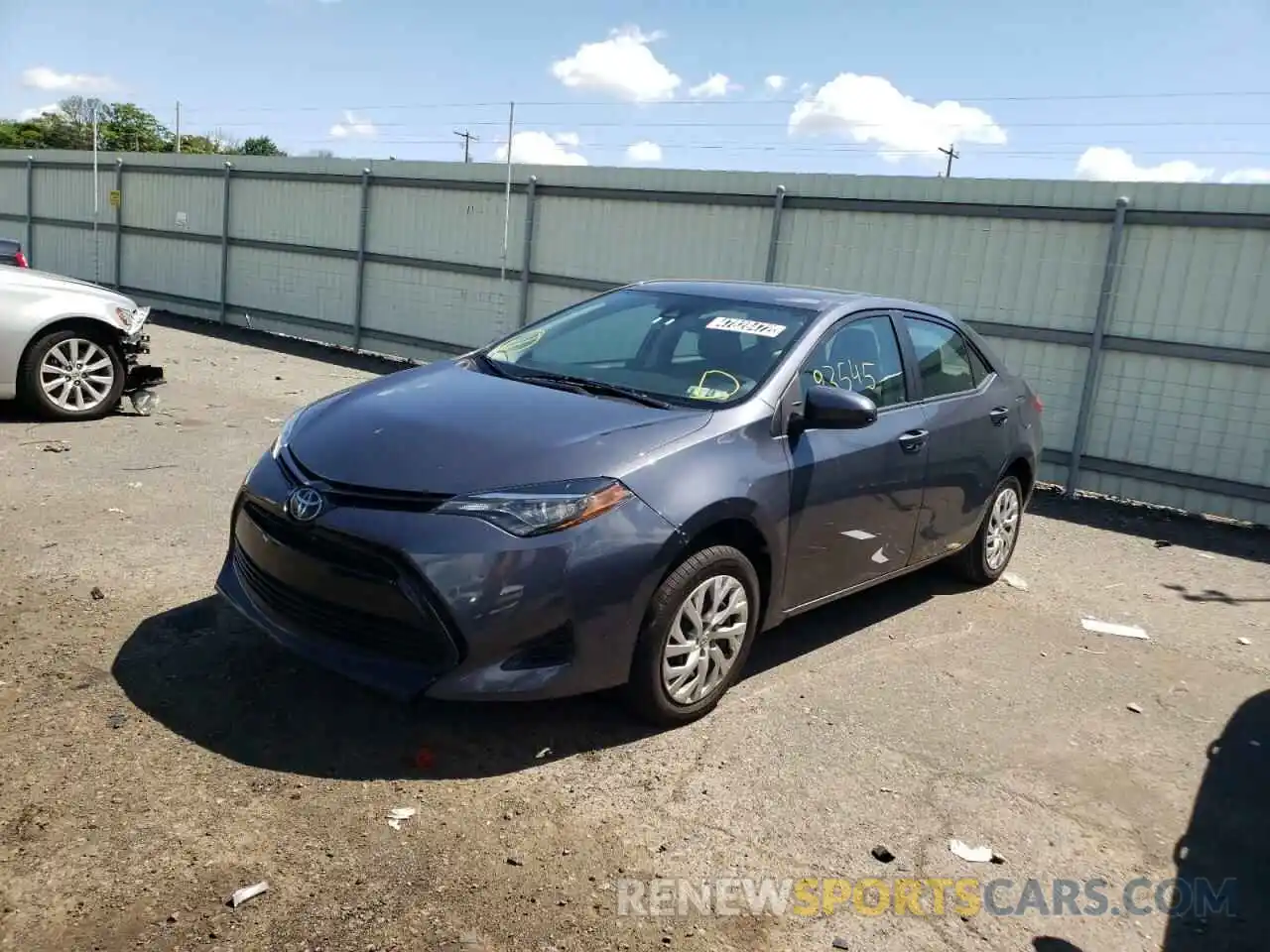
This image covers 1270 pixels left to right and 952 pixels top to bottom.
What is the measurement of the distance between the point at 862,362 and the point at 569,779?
2.44 m

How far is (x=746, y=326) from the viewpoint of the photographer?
4738 mm

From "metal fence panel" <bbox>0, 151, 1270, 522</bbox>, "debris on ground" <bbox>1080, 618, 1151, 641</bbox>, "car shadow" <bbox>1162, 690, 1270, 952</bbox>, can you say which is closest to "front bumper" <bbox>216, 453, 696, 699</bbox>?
"car shadow" <bbox>1162, 690, 1270, 952</bbox>

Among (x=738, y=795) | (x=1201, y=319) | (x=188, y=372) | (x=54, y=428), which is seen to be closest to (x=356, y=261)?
(x=188, y=372)

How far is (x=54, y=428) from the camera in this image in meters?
8.30

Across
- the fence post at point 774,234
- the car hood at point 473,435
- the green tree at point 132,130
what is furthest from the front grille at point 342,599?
the green tree at point 132,130

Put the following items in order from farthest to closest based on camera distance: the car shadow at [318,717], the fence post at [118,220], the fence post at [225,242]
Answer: the fence post at [118,220] → the fence post at [225,242] → the car shadow at [318,717]

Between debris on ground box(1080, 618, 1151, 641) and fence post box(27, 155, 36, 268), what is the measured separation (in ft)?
70.7

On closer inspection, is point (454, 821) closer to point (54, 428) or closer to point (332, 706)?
point (332, 706)

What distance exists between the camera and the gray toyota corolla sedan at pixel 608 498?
3.42 m

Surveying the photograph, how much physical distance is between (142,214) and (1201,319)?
17092mm

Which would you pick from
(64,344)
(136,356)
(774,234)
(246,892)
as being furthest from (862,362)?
(136,356)

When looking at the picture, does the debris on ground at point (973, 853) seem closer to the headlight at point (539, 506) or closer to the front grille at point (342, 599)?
the headlight at point (539, 506)

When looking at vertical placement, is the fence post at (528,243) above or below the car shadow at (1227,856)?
above

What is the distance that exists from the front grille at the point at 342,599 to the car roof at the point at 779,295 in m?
2.35
